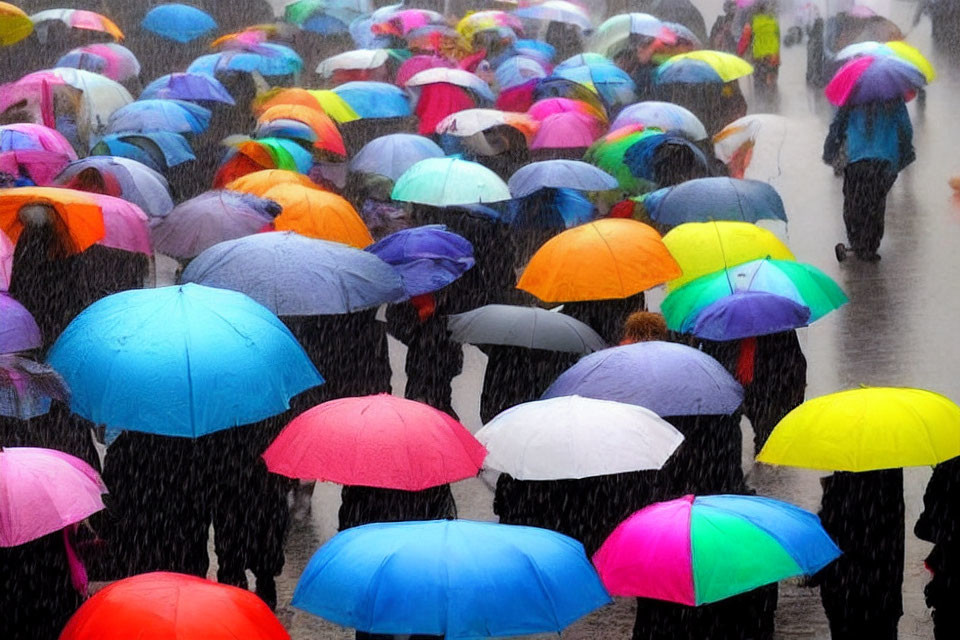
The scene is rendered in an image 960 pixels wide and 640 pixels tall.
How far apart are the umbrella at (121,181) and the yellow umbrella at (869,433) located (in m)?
5.41

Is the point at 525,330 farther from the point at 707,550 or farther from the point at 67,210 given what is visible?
the point at 707,550

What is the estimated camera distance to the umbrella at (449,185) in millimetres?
11531

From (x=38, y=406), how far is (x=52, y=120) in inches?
346

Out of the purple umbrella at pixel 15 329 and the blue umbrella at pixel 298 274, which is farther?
the blue umbrella at pixel 298 274

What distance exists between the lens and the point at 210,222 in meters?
10.2

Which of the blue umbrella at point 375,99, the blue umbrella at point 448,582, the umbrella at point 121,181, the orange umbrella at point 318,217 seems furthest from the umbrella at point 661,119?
the blue umbrella at point 448,582

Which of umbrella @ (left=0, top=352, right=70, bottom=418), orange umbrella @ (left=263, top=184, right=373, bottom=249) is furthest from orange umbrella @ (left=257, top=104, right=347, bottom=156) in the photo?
umbrella @ (left=0, top=352, right=70, bottom=418)

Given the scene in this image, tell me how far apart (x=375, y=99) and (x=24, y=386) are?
10219mm

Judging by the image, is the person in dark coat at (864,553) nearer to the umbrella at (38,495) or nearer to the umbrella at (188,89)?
the umbrella at (38,495)

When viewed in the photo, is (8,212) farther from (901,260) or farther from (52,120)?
(901,260)

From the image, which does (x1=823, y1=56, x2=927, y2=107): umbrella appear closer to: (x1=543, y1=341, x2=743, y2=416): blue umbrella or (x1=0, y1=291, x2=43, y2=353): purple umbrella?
(x1=543, y1=341, x2=743, y2=416): blue umbrella

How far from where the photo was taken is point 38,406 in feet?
21.5

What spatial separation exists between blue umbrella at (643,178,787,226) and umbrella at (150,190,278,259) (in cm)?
277

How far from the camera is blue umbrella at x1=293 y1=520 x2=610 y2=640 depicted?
209 inches
